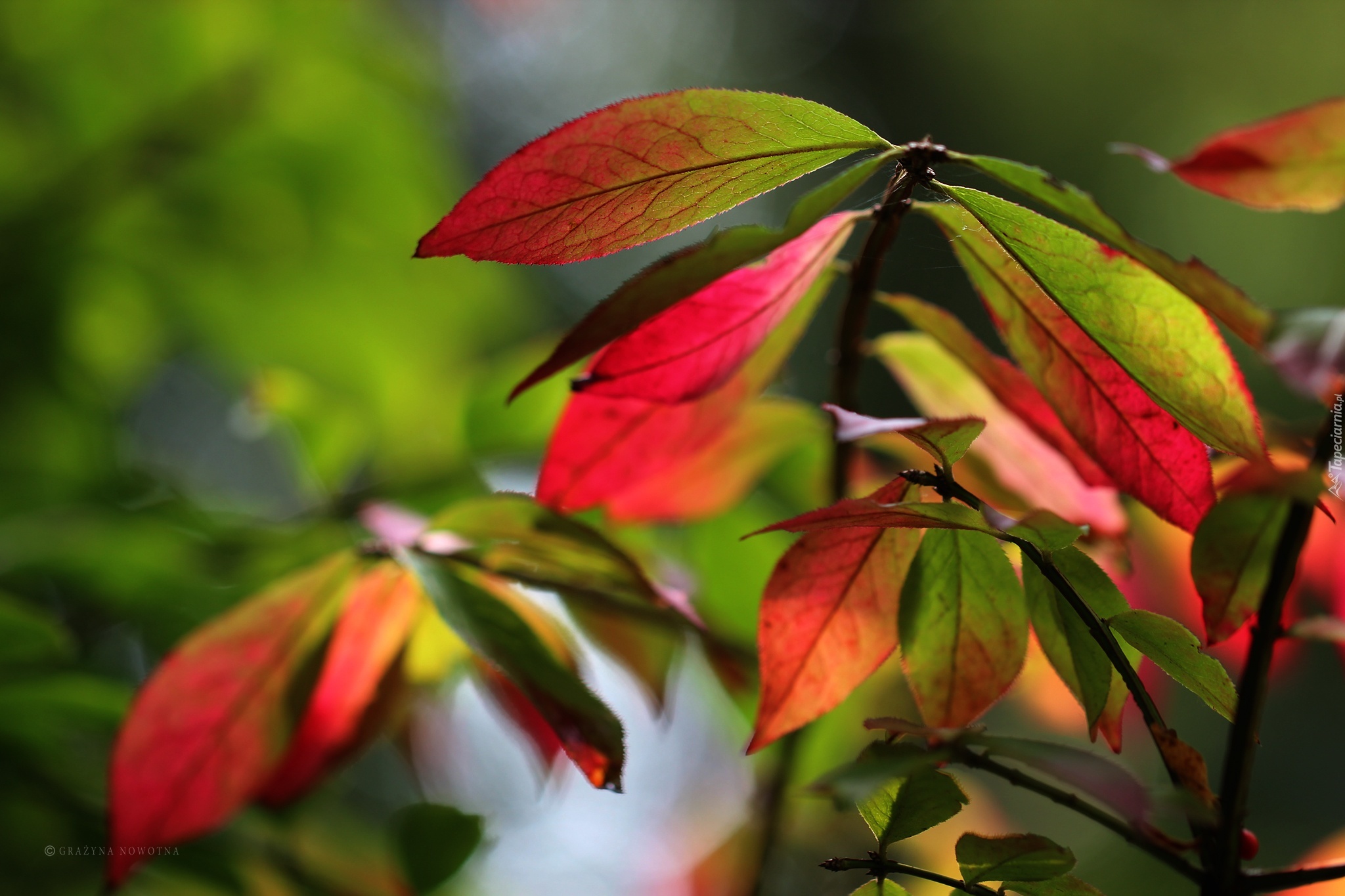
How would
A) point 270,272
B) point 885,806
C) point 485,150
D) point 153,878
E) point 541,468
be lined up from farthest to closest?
point 485,150 < point 270,272 < point 153,878 < point 541,468 < point 885,806

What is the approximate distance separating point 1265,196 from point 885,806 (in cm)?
21

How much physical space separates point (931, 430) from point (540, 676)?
0.15 m

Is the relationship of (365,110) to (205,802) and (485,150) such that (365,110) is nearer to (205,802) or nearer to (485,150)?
(205,802)

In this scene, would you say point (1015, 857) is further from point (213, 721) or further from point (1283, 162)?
point (213, 721)

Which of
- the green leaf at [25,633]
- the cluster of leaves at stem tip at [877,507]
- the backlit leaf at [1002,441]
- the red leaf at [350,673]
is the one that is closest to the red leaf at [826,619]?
the cluster of leaves at stem tip at [877,507]

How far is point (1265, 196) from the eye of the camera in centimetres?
27

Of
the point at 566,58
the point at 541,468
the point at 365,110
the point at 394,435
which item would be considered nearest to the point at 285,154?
the point at 365,110

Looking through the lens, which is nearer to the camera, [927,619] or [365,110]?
[927,619]

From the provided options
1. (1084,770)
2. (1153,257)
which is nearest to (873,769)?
(1084,770)

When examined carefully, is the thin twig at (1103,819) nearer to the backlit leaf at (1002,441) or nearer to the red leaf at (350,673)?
the backlit leaf at (1002,441)

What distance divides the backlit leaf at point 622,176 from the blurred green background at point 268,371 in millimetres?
113

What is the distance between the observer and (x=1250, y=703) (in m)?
0.26

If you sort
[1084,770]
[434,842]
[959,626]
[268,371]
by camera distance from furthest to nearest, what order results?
1. [268,371]
2. [434,842]
3. [959,626]
4. [1084,770]

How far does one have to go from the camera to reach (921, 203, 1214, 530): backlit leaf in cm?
31
